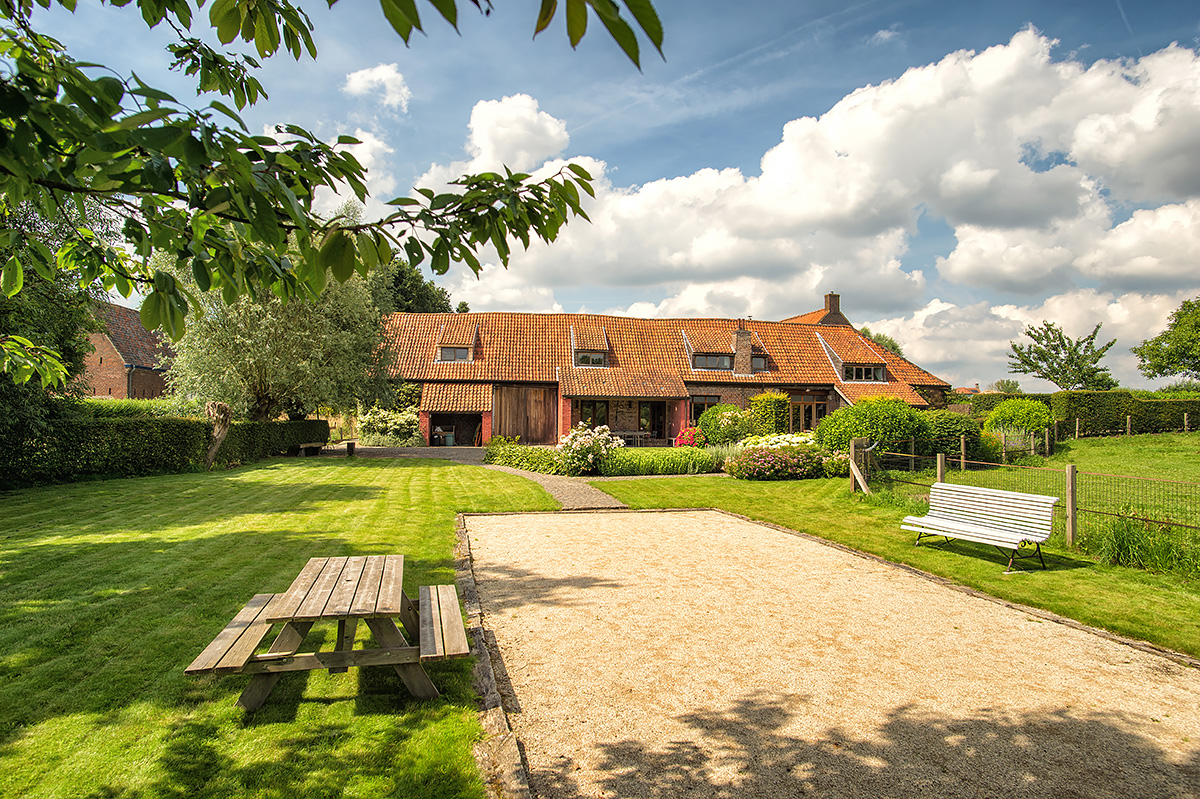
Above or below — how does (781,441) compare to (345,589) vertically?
above

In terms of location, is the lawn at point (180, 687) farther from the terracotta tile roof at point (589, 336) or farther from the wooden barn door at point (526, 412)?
the terracotta tile roof at point (589, 336)

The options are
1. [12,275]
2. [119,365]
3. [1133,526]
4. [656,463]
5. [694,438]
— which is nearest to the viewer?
[12,275]

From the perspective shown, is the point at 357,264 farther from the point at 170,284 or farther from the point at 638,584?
the point at 638,584

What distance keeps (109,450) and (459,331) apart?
19.4m

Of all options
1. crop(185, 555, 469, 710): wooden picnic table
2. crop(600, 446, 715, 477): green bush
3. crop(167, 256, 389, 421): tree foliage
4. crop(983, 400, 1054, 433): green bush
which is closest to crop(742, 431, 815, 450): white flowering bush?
crop(600, 446, 715, 477): green bush

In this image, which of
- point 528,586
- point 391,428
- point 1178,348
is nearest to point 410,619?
point 528,586

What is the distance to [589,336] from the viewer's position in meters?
32.8

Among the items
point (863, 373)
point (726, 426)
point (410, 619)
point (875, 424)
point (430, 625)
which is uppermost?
point (863, 373)

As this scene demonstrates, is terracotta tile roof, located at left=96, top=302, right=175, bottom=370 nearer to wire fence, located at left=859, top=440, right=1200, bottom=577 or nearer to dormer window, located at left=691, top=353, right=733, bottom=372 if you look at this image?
dormer window, located at left=691, top=353, right=733, bottom=372

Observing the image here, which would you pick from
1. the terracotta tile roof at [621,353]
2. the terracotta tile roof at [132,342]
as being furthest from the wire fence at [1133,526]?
the terracotta tile roof at [132,342]

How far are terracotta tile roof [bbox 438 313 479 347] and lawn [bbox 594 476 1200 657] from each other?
64.4 feet

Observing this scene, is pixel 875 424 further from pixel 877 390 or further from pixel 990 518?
pixel 877 390

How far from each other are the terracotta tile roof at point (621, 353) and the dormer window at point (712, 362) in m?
0.40

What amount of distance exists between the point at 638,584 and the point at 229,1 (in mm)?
6563
